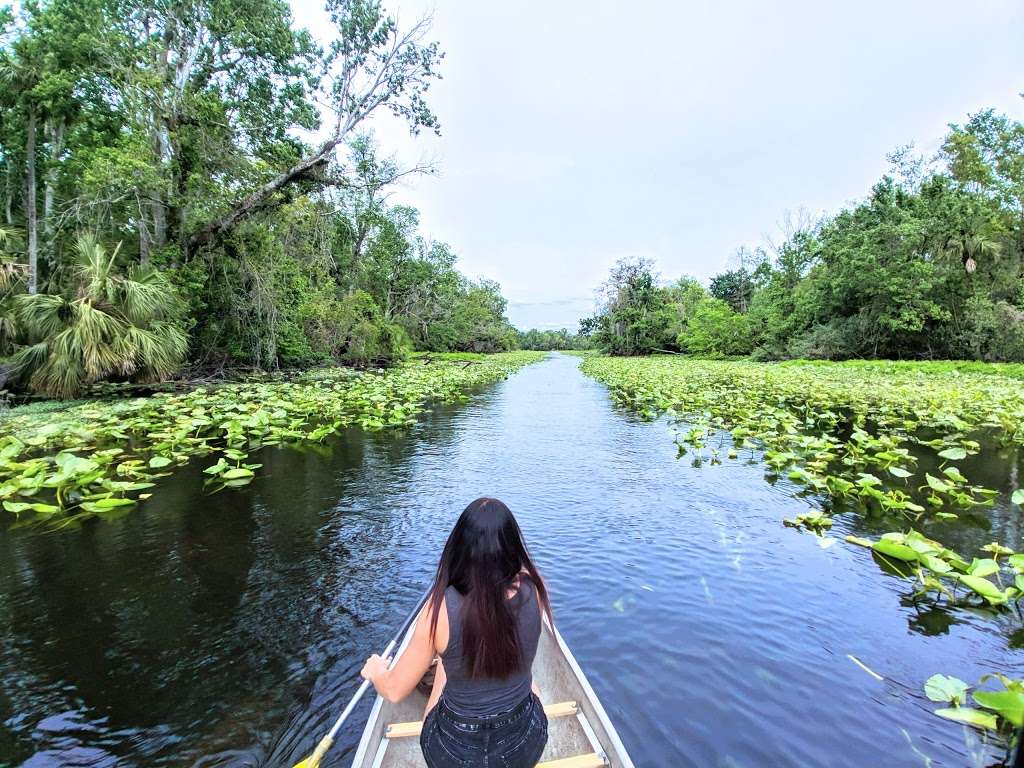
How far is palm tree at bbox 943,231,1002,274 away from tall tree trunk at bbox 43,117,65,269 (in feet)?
123

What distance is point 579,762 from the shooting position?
6.40 feet

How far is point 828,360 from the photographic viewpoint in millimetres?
28188

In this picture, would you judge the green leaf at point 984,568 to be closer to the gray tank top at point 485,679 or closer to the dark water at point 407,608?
the dark water at point 407,608

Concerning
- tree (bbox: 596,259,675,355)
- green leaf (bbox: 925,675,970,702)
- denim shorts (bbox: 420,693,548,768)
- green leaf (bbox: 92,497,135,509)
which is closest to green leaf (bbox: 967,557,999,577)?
green leaf (bbox: 925,675,970,702)

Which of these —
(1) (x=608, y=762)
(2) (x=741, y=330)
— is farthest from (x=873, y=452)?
(2) (x=741, y=330)

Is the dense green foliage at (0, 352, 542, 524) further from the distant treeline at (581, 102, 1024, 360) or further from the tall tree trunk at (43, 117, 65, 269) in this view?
the distant treeline at (581, 102, 1024, 360)

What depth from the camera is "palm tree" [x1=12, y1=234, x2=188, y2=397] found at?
35.3ft

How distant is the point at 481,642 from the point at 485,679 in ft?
0.50

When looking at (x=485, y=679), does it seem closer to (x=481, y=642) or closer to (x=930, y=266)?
(x=481, y=642)

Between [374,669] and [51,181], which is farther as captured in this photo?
[51,181]

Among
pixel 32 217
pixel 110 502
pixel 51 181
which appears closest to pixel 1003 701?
pixel 110 502

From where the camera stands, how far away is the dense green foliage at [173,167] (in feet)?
39.7

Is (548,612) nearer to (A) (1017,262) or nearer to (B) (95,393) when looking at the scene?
(B) (95,393)

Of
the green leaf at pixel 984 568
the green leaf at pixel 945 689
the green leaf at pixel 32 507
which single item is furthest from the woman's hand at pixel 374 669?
the green leaf at pixel 32 507
